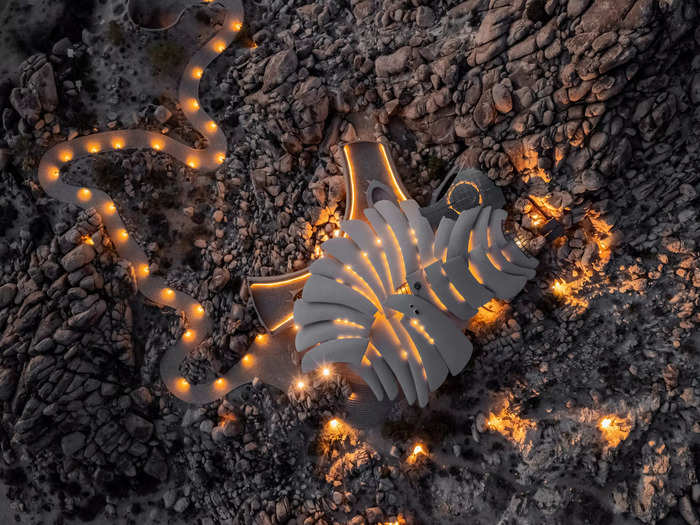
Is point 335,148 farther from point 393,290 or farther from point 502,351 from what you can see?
point 502,351

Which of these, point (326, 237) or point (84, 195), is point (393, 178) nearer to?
point (326, 237)

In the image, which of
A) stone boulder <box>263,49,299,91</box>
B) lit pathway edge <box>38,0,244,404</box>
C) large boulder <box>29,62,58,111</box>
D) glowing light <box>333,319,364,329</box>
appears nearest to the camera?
glowing light <box>333,319,364,329</box>

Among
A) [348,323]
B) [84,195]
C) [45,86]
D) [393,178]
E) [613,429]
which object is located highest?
[45,86]

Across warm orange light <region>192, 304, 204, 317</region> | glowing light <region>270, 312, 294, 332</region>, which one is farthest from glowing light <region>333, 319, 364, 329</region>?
warm orange light <region>192, 304, 204, 317</region>

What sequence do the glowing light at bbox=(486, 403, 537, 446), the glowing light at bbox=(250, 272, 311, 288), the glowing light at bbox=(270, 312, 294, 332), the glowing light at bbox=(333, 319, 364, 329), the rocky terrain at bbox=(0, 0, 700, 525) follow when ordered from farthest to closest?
the glowing light at bbox=(270, 312, 294, 332), the glowing light at bbox=(250, 272, 311, 288), the glowing light at bbox=(486, 403, 537, 446), the glowing light at bbox=(333, 319, 364, 329), the rocky terrain at bbox=(0, 0, 700, 525)

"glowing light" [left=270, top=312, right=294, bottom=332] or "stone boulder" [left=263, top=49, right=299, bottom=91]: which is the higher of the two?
"stone boulder" [left=263, top=49, right=299, bottom=91]

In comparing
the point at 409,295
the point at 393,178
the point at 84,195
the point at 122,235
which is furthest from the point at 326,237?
the point at 84,195

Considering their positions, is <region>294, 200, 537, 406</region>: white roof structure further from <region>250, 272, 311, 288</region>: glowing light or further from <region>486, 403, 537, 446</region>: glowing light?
<region>486, 403, 537, 446</region>: glowing light

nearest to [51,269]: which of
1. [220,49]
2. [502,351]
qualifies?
[220,49]
